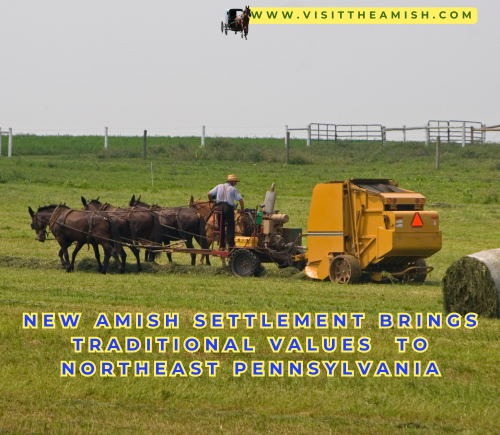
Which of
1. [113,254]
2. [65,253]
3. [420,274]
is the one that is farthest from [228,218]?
[420,274]

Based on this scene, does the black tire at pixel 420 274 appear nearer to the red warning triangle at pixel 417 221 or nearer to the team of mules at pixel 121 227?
the red warning triangle at pixel 417 221

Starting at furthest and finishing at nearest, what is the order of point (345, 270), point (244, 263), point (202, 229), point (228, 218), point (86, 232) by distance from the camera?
point (202, 229)
point (86, 232)
point (228, 218)
point (244, 263)
point (345, 270)

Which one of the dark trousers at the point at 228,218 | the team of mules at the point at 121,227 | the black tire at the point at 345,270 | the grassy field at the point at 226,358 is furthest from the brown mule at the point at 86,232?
the black tire at the point at 345,270

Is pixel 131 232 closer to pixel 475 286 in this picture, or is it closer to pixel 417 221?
pixel 417 221

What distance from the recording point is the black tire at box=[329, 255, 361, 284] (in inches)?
611

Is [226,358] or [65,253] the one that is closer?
[226,358]

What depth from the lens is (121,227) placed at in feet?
60.5

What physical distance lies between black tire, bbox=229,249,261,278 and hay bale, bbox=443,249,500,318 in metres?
6.05

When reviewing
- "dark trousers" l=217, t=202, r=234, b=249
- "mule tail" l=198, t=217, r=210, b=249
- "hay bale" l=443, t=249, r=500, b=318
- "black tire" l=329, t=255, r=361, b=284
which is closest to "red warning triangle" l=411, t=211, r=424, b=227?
"black tire" l=329, t=255, r=361, b=284

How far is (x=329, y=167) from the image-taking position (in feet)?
134

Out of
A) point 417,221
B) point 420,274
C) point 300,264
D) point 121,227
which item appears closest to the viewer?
point 417,221

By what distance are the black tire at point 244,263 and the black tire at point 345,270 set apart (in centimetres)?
183

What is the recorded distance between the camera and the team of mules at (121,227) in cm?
1789

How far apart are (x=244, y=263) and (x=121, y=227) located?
300 centimetres
